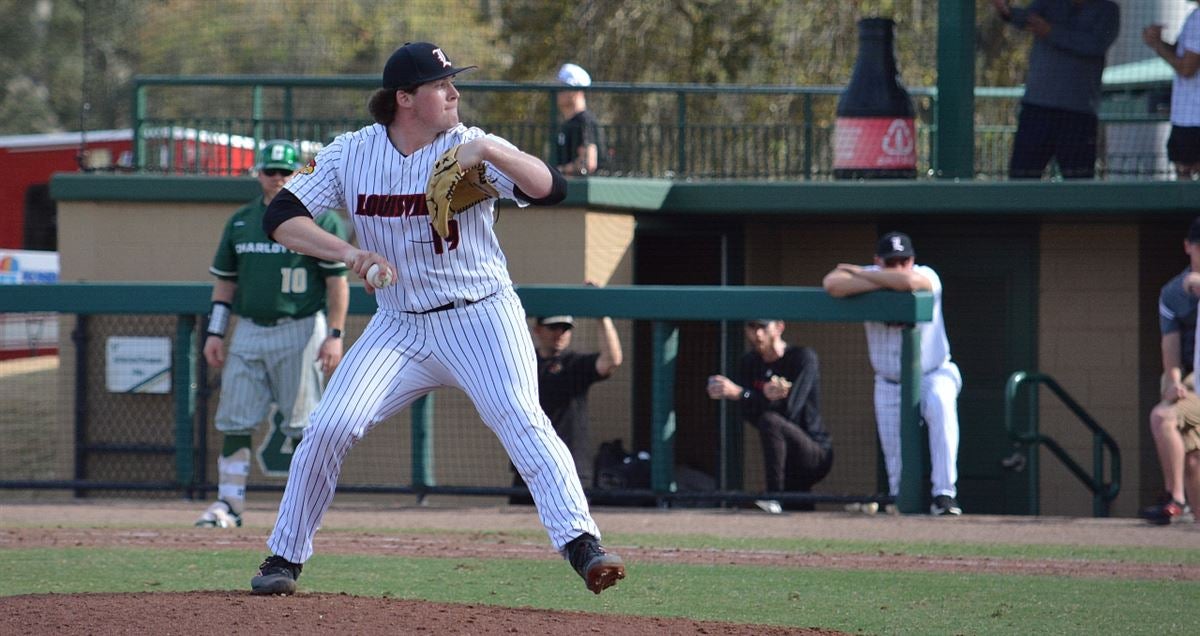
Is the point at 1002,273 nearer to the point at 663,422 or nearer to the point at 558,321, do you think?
the point at 663,422

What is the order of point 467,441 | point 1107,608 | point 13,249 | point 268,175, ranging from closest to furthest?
point 1107,608
point 268,175
point 467,441
point 13,249

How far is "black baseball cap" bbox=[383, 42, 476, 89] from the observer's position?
5.21 meters

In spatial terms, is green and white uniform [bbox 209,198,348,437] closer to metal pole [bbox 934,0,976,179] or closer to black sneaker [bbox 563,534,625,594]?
black sneaker [bbox 563,534,625,594]

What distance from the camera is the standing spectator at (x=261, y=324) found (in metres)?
8.04

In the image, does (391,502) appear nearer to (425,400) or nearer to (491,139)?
(425,400)

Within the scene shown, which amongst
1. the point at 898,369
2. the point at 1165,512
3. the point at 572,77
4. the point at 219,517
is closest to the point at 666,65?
the point at 572,77

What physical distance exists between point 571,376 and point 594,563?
176 inches

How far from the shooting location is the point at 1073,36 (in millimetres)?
10844

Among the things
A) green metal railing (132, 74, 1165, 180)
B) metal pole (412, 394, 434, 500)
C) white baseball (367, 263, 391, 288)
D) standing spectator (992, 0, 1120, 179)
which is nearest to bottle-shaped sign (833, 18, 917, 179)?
green metal railing (132, 74, 1165, 180)

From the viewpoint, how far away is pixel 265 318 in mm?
8172

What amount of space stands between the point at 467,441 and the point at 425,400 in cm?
86

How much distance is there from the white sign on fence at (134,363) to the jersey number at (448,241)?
5.76 metres

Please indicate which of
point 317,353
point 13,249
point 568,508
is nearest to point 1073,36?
point 317,353

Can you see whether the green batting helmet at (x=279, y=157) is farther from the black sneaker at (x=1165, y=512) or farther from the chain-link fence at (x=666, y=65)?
the black sneaker at (x=1165, y=512)
